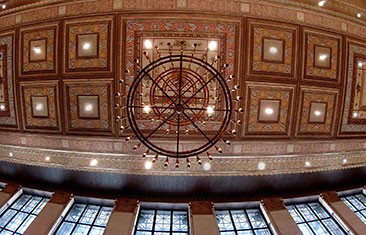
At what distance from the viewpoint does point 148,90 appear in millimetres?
5770

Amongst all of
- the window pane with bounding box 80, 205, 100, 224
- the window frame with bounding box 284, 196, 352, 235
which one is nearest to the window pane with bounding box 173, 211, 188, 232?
the window pane with bounding box 80, 205, 100, 224

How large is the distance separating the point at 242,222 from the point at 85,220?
3590mm

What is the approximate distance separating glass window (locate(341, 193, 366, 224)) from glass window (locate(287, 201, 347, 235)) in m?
0.70

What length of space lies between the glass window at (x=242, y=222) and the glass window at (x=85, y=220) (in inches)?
105

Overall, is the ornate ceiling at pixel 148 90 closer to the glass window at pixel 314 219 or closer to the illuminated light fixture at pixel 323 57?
the illuminated light fixture at pixel 323 57

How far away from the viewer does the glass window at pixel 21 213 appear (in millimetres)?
5453

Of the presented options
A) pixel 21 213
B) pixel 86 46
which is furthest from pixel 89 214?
pixel 86 46

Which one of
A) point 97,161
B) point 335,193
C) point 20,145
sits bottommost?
point 335,193

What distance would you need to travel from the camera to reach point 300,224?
5641mm

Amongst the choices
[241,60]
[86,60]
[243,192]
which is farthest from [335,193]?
[86,60]

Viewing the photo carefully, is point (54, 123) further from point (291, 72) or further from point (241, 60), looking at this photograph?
point (291, 72)

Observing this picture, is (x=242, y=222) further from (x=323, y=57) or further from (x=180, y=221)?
(x=323, y=57)

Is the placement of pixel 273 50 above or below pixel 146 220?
above

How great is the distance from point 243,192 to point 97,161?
3.67 m
